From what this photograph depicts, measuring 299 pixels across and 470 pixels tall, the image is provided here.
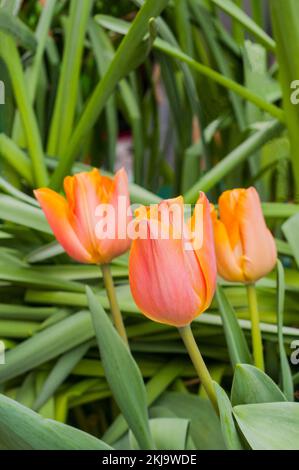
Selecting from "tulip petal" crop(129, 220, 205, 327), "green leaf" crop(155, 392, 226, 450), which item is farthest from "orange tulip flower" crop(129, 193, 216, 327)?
"green leaf" crop(155, 392, 226, 450)

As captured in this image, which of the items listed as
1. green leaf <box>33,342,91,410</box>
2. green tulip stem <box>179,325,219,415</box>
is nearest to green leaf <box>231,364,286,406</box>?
green tulip stem <box>179,325,219,415</box>

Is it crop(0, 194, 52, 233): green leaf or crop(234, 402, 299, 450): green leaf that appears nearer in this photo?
crop(234, 402, 299, 450): green leaf

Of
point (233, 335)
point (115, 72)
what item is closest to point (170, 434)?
point (233, 335)

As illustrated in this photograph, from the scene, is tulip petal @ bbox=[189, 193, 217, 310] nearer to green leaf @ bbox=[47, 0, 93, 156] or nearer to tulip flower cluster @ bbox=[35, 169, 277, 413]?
tulip flower cluster @ bbox=[35, 169, 277, 413]

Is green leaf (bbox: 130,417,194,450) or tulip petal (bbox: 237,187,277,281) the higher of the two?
tulip petal (bbox: 237,187,277,281)

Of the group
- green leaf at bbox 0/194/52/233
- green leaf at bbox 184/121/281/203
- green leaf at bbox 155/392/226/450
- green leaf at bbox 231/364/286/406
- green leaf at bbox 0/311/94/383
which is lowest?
green leaf at bbox 155/392/226/450

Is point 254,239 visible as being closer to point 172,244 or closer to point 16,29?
point 172,244
